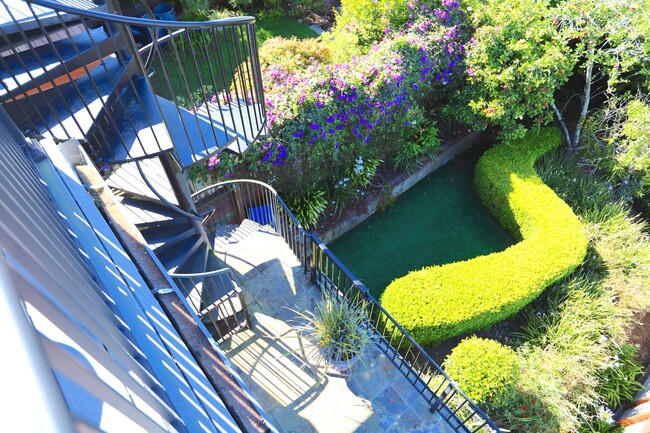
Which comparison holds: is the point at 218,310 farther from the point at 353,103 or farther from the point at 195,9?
the point at 195,9

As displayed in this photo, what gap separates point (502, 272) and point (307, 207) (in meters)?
2.86

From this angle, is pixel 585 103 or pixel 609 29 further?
pixel 585 103

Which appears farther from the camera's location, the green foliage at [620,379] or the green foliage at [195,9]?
the green foliage at [195,9]

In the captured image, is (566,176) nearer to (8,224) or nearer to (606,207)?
(606,207)

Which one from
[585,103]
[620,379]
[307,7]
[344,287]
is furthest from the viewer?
[307,7]

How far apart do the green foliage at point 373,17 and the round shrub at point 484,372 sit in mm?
5511

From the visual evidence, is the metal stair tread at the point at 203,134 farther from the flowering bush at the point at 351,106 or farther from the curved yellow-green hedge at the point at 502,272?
Result: the curved yellow-green hedge at the point at 502,272

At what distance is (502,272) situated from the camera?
5180 millimetres

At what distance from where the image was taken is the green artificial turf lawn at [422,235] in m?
5.98

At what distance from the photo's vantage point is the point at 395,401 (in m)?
4.03

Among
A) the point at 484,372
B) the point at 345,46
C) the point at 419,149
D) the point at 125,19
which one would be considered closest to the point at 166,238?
the point at 125,19

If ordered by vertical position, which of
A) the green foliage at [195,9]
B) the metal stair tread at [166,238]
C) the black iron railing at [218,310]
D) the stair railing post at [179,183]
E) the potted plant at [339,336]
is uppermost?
the green foliage at [195,9]

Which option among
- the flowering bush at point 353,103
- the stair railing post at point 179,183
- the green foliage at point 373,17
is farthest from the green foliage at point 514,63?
the stair railing post at point 179,183

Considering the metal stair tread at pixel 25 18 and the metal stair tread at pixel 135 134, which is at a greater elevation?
the metal stair tread at pixel 25 18
